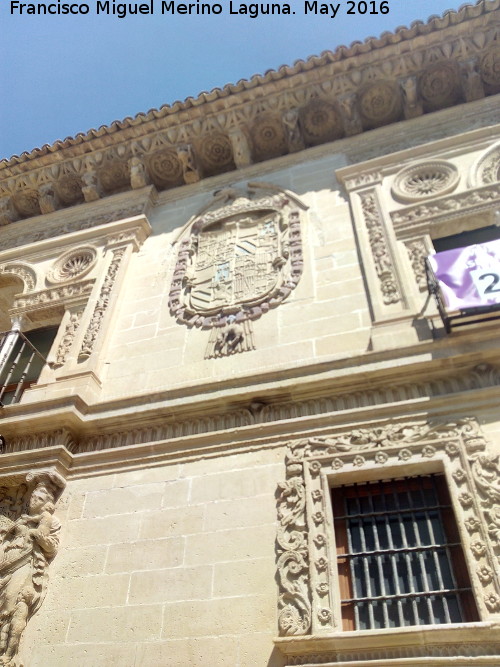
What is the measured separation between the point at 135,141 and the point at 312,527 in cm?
688

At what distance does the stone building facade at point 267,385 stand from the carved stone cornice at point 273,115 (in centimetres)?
3

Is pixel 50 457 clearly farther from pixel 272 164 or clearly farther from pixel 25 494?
pixel 272 164

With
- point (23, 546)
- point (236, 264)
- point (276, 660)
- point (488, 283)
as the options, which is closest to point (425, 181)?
point (488, 283)

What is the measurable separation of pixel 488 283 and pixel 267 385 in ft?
7.24

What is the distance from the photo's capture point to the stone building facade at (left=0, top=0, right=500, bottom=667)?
4.08 m

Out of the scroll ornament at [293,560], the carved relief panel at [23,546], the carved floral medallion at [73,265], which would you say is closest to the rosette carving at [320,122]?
the carved floral medallion at [73,265]

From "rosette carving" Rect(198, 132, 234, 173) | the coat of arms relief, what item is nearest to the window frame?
the coat of arms relief

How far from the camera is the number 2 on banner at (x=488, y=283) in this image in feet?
16.4

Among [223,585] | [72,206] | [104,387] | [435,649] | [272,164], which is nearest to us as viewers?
[435,649]

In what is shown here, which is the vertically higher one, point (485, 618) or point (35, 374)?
point (35, 374)

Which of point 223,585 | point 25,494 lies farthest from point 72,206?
point 223,585

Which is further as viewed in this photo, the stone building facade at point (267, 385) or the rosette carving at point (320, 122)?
the rosette carving at point (320, 122)

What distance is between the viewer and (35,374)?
7328mm

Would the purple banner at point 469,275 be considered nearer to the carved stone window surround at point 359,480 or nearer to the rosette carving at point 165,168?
the carved stone window surround at point 359,480
